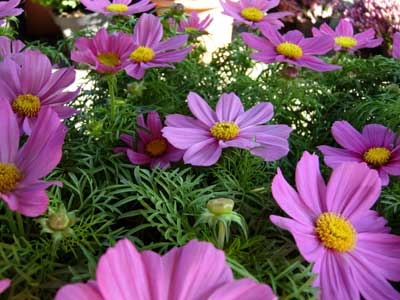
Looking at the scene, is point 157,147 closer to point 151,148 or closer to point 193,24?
point 151,148

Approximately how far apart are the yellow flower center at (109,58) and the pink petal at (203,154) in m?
0.09

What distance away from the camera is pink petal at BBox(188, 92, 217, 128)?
0.47 meters

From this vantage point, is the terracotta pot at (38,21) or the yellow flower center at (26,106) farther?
the terracotta pot at (38,21)

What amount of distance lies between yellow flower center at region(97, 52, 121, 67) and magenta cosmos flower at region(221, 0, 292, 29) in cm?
22

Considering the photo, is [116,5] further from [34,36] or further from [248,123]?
[34,36]

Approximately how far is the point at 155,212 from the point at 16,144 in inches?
4.0

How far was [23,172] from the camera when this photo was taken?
35cm

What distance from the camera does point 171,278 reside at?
0.27m

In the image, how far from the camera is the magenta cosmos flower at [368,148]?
46cm

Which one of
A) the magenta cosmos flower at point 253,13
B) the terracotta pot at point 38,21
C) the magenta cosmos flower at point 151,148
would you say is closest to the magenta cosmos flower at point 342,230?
the magenta cosmos flower at point 151,148

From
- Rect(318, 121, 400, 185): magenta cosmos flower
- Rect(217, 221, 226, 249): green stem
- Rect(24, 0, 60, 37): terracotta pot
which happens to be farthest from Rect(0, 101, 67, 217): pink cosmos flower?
Rect(24, 0, 60, 37): terracotta pot

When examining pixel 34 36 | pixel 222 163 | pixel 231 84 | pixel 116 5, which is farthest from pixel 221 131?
pixel 34 36

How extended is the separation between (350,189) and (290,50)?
21 cm

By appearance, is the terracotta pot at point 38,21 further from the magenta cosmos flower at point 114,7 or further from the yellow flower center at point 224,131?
the yellow flower center at point 224,131
